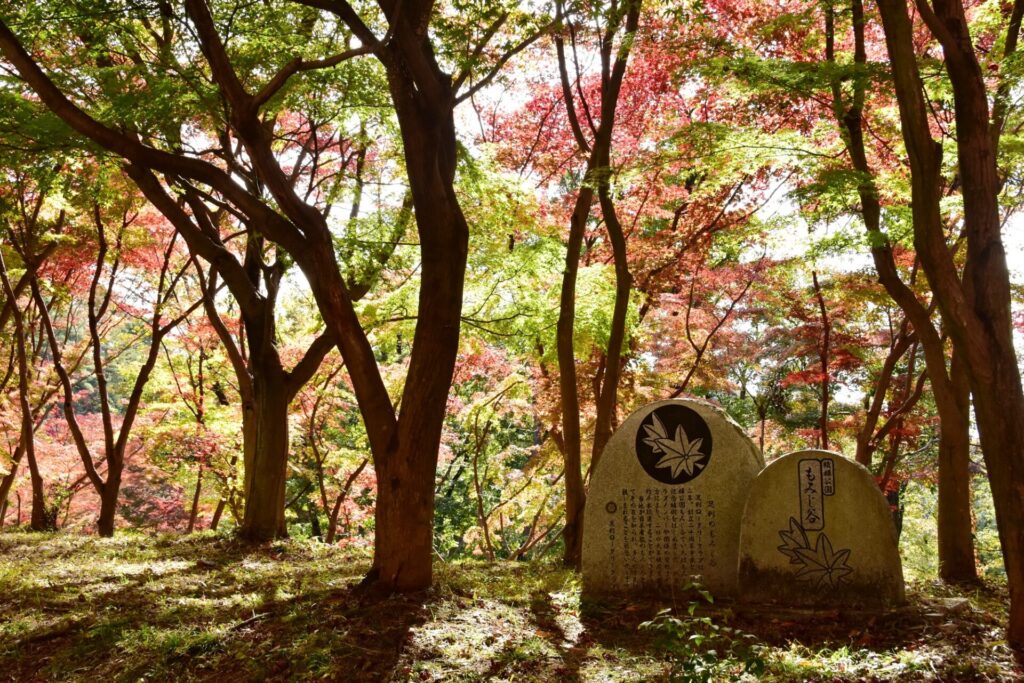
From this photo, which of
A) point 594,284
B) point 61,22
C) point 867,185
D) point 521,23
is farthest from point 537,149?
point 61,22

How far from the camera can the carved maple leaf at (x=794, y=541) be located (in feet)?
18.5

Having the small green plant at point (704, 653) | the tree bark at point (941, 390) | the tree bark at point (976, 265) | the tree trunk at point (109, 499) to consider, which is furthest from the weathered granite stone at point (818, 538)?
the tree trunk at point (109, 499)

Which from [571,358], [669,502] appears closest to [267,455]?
[571,358]

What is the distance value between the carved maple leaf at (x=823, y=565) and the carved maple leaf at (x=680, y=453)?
3.30 feet

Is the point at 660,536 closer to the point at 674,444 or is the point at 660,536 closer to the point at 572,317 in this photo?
the point at 674,444

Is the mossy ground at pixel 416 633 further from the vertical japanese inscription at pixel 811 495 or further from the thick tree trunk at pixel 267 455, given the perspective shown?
the thick tree trunk at pixel 267 455

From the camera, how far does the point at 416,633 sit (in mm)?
4633

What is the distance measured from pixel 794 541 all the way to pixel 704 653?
1.97 metres

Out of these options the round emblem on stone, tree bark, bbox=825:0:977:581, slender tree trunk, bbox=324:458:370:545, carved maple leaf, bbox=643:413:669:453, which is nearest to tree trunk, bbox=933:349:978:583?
tree bark, bbox=825:0:977:581

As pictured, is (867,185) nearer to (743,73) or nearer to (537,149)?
(743,73)

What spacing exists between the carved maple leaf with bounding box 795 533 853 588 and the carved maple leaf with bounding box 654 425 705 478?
1006mm

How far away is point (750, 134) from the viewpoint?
22.0 ft

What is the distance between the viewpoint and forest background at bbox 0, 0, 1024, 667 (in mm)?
5434

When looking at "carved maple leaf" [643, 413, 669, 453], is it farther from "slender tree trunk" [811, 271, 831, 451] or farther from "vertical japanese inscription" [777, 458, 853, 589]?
"slender tree trunk" [811, 271, 831, 451]
